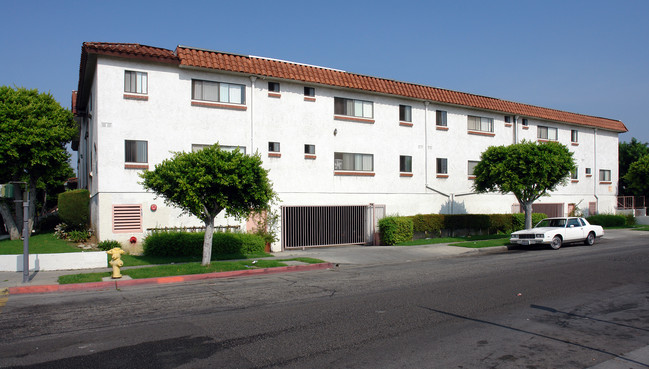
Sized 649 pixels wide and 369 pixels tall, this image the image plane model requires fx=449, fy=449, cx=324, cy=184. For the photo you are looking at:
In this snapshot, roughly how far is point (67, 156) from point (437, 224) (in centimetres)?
2014

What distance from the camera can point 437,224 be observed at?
25531 millimetres

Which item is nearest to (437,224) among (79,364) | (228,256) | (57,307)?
(228,256)

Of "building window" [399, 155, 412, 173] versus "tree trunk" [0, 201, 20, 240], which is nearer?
"tree trunk" [0, 201, 20, 240]

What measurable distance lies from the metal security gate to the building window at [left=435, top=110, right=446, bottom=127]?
23.9 feet

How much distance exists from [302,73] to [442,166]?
421 inches

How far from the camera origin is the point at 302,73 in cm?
2252

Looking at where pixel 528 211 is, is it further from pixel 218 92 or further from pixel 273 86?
pixel 218 92

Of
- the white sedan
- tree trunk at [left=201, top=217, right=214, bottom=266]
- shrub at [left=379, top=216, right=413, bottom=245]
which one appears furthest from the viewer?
shrub at [left=379, top=216, right=413, bottom=245]

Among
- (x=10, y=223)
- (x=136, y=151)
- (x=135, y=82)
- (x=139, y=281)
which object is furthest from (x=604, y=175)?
(x=10, y=223)

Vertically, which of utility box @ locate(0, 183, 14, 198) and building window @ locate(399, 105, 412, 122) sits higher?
building window @ locate(399, 105, 412, 122)

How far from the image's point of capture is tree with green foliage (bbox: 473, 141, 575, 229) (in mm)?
22625

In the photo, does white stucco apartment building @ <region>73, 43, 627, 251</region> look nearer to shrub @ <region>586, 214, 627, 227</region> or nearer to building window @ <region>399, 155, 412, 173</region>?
building window @ <region>399, 155, 412, 173</region>

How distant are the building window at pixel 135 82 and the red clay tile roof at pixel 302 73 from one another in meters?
0.75

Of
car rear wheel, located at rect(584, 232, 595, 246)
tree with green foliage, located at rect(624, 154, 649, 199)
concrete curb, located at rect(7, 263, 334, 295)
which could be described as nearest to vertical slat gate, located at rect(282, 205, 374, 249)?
concrete curb, located at rect(7, 263, 334, 295)
